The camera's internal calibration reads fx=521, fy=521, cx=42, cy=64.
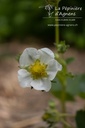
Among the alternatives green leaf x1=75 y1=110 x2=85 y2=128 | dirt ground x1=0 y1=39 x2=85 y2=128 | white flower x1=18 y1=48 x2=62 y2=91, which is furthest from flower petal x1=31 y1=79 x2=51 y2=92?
dirt ground x1=0 y1=39 x2=85 y2=128

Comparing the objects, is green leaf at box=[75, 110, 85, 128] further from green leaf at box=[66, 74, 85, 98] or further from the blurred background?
the blurred background

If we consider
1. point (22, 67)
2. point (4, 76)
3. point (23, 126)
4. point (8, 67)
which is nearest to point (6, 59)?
point (8, 67)

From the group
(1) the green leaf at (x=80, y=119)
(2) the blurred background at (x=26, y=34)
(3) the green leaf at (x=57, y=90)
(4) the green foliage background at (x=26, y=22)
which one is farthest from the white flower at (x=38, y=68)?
(4) the green foliage background at (x=26, y=22)

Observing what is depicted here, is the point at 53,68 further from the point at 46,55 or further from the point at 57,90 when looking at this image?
the point at 57,90

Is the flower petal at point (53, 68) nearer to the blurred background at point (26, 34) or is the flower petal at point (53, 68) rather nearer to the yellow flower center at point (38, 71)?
the yellow flower center at point (38, 71)

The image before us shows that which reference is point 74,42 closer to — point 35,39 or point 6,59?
point 35,39

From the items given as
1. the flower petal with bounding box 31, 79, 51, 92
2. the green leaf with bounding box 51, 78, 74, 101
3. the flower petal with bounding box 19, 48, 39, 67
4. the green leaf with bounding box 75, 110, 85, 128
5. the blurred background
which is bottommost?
the green leaf with bounding box 75, 110, 85, 128
